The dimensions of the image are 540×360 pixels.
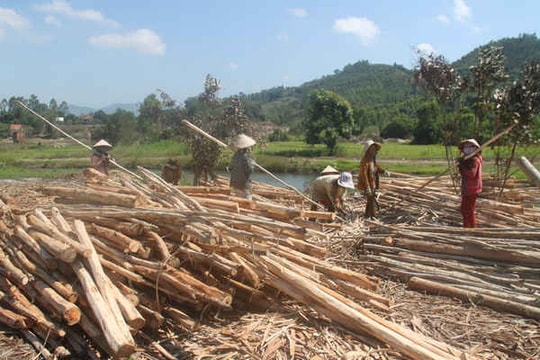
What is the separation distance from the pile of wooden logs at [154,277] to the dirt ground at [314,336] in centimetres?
12

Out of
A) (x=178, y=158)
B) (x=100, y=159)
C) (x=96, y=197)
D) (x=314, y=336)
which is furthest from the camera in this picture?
(x=178, y=158)

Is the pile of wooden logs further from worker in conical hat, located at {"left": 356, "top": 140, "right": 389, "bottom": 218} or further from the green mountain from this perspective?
the green mountain

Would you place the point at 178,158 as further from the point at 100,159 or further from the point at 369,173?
the point at 369,173

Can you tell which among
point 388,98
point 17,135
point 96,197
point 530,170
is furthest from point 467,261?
point 388,98

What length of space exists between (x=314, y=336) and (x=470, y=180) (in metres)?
3.88

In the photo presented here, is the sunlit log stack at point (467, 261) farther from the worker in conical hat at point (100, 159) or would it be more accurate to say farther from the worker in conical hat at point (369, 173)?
the worker in conical hat at point (100, 159)

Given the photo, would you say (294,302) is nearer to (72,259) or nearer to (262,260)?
(262,260)

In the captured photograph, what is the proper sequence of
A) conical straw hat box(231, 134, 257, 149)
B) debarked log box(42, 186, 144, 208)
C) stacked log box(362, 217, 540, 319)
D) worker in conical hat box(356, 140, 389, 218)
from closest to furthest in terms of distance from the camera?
1. stacked log box(362, 217, 540, 319)
2. debarked log box(42, 186, 144, 208)
3. conical straw hat box(231, 134, 257, 149)
4. worker in conical hat box(356, 140, 389, 218)

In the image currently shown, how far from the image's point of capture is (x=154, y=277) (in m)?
3.92

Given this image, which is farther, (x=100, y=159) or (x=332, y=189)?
(x=100, y=159)

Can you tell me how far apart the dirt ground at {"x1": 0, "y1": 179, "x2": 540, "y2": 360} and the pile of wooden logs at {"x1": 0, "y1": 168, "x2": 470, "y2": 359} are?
0.12m

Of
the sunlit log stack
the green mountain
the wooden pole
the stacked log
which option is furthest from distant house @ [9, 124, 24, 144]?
the wooden pole

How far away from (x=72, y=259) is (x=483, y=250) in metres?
3.97

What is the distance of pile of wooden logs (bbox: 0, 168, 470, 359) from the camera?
3489mm
